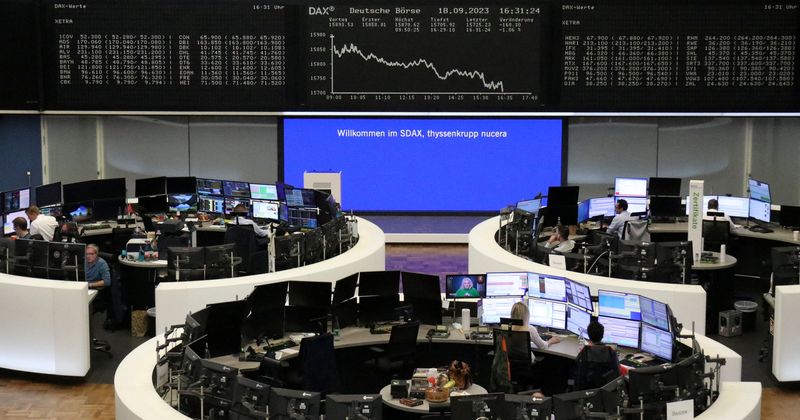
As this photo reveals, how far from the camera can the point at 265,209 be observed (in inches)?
608

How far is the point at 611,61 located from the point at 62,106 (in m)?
7.96

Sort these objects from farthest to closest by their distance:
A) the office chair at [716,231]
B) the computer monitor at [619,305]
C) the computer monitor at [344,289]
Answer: the office chair at [716,231] < the computer monitor at [344,289] < the computer monitor at [619,305]

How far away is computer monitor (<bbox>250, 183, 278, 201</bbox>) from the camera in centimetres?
1528

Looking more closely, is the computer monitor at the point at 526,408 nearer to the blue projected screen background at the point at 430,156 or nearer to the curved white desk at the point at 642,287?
the curved white desk at the point at 642,287

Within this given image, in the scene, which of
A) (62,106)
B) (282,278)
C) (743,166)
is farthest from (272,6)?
(743,166)

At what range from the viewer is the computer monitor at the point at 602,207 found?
15078 mm

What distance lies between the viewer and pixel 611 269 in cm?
1180

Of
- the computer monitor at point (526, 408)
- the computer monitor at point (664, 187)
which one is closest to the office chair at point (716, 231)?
the computer monitor at point (664, 187)

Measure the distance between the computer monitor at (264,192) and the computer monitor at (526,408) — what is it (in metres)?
8.61

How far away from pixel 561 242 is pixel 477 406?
602cm

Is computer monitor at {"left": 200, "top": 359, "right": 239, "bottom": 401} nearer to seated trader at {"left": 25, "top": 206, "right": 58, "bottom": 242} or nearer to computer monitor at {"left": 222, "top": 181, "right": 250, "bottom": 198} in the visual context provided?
seated trader at {"left": 25, "top": 206, "right": 58, "bottom": 242}

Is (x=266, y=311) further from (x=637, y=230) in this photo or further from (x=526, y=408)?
(x=637, y=230)

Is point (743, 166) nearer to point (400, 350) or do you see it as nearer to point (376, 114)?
point (376, 114)

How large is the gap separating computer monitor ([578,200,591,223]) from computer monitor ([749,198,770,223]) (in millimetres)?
2159
